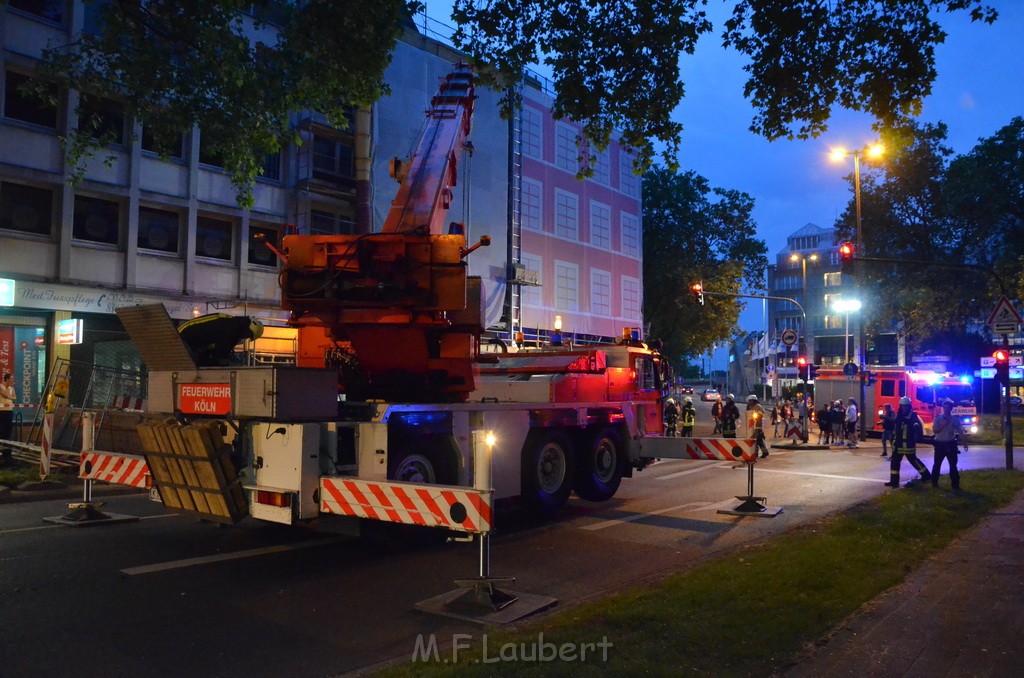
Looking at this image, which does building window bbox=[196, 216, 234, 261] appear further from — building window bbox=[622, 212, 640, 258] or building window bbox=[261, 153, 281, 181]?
building window bbox=[622, 212, 640, 258]

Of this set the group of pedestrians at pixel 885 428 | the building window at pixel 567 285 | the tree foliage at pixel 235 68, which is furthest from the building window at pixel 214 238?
the group of pedestrians at pixel 885 428

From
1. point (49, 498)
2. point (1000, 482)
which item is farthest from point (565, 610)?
point (1000, 482)

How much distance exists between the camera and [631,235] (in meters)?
38.2

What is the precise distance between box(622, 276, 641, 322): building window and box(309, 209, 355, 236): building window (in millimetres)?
15357

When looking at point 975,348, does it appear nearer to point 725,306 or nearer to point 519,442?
point 725,306

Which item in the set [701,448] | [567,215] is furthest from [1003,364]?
[567,215]

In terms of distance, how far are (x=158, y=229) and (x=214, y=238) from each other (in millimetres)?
1711

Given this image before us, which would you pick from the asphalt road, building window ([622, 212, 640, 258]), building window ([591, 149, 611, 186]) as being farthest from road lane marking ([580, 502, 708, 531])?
building window ([622, 212, 640, 258])

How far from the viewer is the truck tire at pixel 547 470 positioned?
33.7 feet

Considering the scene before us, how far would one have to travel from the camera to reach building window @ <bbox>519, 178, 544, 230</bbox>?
30.3 meters

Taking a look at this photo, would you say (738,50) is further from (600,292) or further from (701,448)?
(600,292)

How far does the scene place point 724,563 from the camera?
751 cm

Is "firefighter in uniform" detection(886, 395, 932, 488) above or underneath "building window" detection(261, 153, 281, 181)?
underneath

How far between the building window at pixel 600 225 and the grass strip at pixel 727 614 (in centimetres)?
2679
